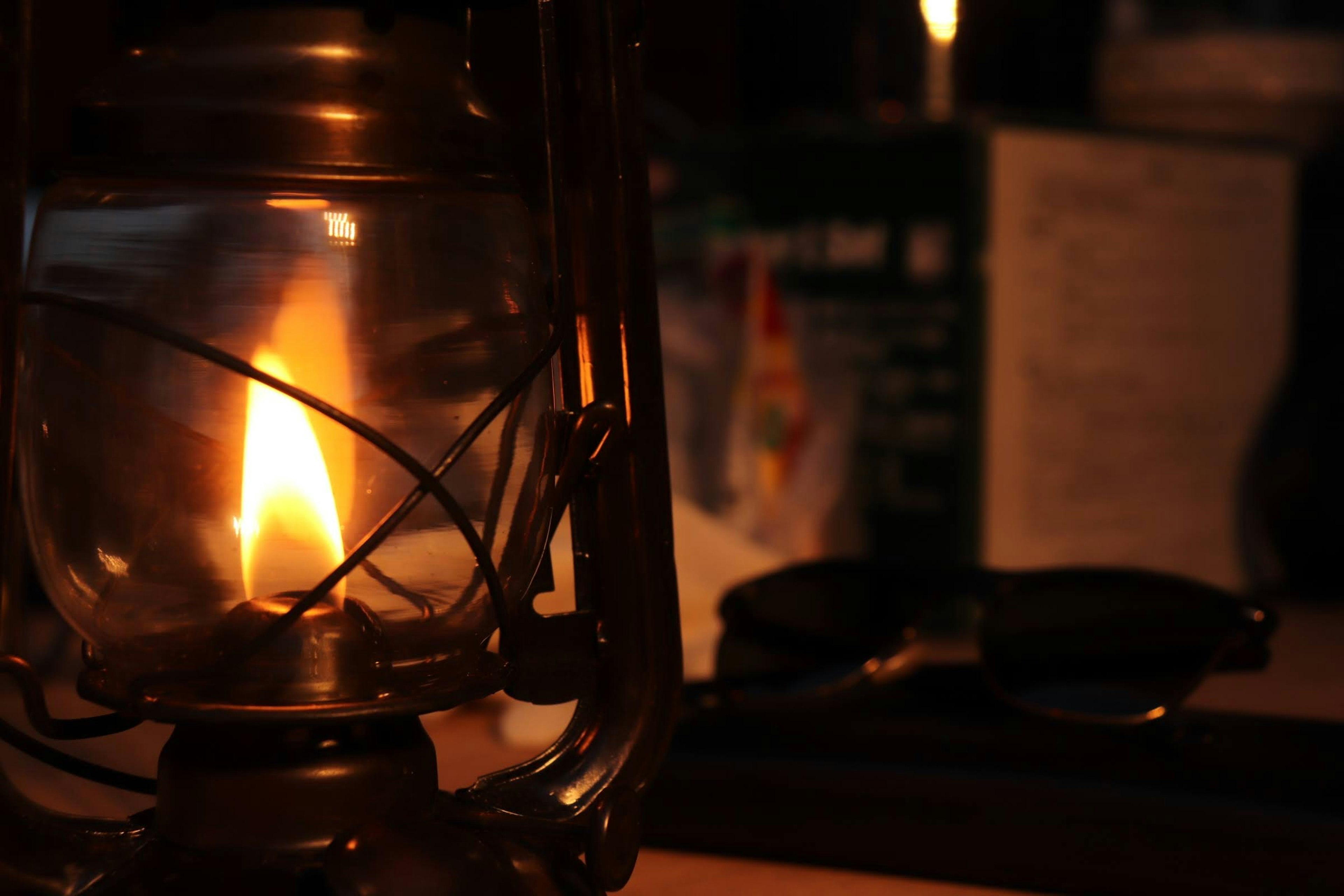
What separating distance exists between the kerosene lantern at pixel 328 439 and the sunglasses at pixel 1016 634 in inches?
7.3

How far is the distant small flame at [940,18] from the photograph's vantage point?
0.83 metres

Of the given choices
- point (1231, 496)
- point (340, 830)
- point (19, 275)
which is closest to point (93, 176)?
point (19, 275)

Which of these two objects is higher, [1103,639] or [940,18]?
[940,18]

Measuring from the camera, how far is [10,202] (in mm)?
238

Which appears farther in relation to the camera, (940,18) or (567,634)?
A: (940,18)

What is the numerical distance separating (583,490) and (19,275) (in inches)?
4.3

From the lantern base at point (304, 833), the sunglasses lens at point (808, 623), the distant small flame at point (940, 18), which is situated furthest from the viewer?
the distant small flame at point (940, 18)

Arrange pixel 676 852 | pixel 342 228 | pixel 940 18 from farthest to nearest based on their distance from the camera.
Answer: pixel 940 18, pixel 676 852, pixel 342 228

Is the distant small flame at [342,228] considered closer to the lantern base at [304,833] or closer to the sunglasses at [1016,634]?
the lantern base at [304,833]

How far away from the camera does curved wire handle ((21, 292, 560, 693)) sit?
226 mm

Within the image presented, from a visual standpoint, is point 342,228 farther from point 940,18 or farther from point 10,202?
point 940,18

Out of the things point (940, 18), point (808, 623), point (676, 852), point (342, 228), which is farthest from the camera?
point (940, 18)

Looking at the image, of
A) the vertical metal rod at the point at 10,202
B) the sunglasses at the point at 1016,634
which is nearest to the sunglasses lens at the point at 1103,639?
the sunglasses at the point at 1016,634

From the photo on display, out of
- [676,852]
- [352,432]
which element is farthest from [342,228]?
[676,852]
